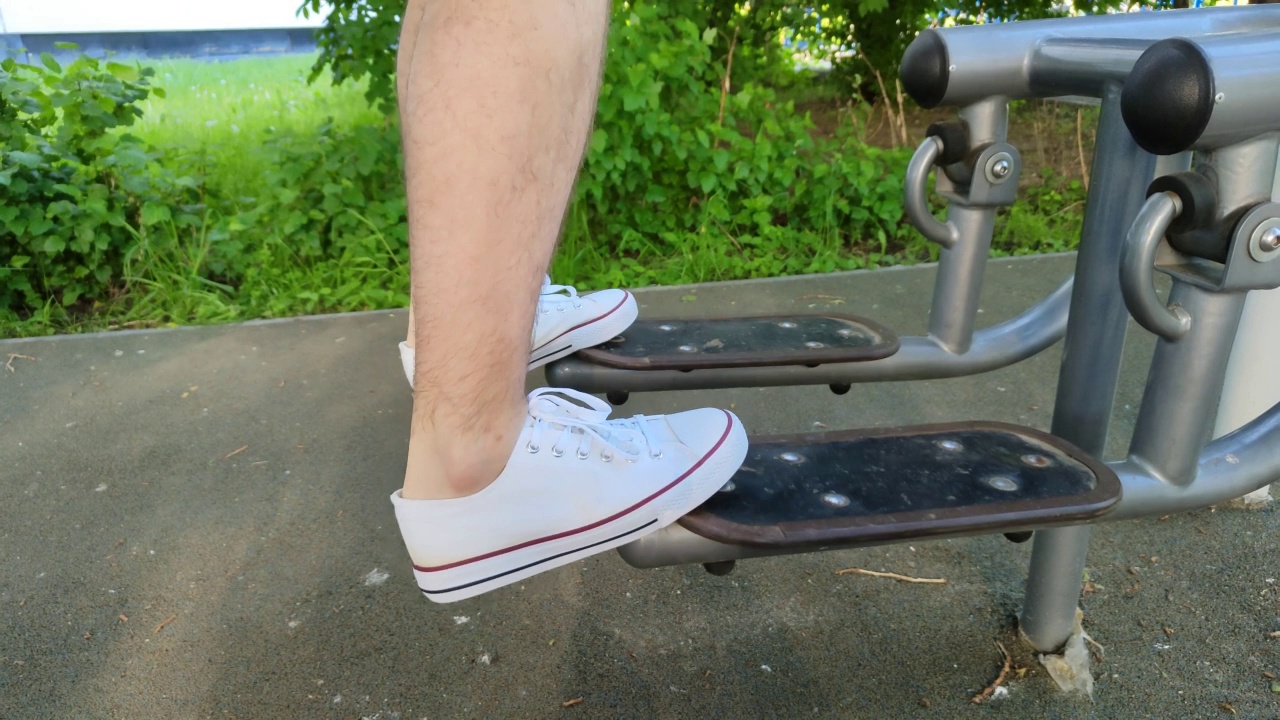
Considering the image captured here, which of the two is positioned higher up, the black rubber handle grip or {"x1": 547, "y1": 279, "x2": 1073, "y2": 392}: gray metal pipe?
the black rubber handle grip

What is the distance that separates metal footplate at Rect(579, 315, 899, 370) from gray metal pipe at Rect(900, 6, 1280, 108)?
355mm

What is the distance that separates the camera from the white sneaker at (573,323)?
4.12 ft

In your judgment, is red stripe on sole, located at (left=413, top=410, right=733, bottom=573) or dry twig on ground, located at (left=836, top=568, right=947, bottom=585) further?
dry twig on ground, located at (left=836, top=568, right=947, bottom=585)

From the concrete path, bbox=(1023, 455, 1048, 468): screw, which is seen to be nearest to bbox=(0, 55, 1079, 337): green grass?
the concrete path

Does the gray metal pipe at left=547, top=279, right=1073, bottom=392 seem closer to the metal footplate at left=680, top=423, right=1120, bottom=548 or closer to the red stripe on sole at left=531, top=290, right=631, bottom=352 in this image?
the red stripe on sole at left=531, top=290, right=631, bottom=352

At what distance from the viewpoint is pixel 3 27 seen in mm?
6680

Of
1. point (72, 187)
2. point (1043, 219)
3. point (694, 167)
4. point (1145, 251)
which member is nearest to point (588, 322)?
point (1145, 251)

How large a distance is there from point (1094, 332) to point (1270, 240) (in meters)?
0.24

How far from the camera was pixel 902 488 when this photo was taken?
924mm

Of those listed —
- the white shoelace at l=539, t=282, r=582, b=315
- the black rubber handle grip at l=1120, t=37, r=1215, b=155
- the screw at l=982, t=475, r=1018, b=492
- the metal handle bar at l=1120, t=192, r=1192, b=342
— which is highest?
the black rubber handle grip at l=1120, t=37, r=1215, b=155

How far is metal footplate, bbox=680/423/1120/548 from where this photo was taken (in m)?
0.85

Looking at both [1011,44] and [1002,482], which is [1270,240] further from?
[1011,44]

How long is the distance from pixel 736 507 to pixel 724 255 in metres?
2.18

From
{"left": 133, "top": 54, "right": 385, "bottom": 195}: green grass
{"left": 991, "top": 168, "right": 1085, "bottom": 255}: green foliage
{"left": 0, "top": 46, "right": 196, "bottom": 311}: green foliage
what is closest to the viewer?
{"left": 0, "top": 46, "right": 196, "bottom": 311}: green foliage
